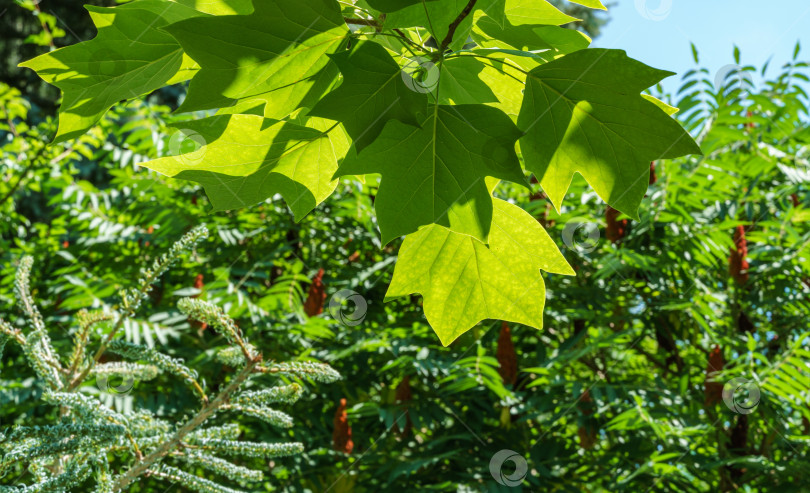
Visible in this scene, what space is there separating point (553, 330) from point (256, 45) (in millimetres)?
2935

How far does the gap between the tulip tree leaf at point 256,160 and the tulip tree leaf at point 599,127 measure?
0.73 feet

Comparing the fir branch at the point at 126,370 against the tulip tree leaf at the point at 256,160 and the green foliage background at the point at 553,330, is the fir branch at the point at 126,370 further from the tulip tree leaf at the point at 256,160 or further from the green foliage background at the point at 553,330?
the green foliage background at the point at 553,330

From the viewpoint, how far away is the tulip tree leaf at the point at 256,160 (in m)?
0.68

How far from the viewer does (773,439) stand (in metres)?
2.67

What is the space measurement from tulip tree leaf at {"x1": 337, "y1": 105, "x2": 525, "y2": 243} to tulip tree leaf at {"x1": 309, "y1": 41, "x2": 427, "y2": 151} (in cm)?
2

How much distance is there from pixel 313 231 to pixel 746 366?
1832 mm

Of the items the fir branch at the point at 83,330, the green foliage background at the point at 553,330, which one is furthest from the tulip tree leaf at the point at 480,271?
the green foliage background at the point at 553,330

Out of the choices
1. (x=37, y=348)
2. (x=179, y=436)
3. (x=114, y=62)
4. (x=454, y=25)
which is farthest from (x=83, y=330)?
(x=454, y=25)

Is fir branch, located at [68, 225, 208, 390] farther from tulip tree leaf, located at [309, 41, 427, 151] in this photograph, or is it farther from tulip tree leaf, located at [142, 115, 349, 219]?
tulip tree leaf, located at [309, 41, 427, 151]

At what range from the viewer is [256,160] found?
0.71 m

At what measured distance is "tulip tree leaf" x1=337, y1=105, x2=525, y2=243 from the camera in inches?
25.0

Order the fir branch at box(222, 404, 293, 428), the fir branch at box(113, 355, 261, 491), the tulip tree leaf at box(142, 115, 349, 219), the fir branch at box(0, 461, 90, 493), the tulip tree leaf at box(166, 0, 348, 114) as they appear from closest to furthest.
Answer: the tulip tree leaf at box(166, 0, 348, 114) → the tulip tree leaf at box(142, 115, 349, 219) → the fir branch at box(0, 461, 90, 493) → the fir branch at box(113, 355, 261, 491) → the fir branch at box(222, 404, 293, 428)

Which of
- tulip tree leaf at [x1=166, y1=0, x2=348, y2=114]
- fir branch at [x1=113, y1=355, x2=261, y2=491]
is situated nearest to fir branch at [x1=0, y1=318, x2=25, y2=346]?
fir branch at [x1=113, y1=355, x2=261, y2=491]

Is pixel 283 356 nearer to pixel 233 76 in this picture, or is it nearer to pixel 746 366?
pixel 746 366
